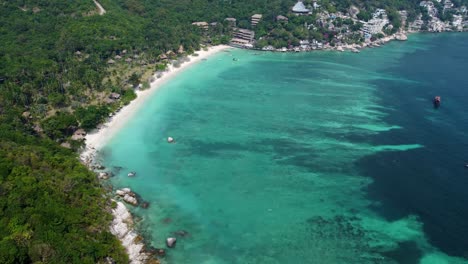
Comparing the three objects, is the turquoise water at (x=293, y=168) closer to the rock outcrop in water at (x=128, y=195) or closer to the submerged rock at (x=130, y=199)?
the rock outcrop in water at (x=128, y=195)

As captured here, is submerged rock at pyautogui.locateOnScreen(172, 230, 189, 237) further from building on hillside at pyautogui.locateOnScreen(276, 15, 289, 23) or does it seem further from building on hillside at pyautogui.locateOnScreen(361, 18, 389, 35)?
building on hillside at pyautogui.locateOnScreen(361, 18, 389, 35)

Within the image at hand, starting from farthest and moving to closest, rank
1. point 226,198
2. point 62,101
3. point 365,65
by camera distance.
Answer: point 365,65 → point 62,101 → point 226,198

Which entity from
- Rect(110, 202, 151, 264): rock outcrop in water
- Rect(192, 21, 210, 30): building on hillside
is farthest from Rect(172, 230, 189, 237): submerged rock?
Rect(192, 21, 210, 30): building on hillside

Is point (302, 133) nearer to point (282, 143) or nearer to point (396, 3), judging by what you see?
point (282, 143)

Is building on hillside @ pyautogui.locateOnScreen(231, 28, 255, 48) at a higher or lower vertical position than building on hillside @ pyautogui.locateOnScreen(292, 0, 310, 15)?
lower

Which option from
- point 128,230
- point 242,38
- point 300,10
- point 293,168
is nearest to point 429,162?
point 293,168

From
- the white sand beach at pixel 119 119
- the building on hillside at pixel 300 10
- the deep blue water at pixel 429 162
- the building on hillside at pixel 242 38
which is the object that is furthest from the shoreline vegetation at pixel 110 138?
the building on hillside at pixel 300 10

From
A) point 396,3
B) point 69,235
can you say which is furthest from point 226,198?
point 396,3
